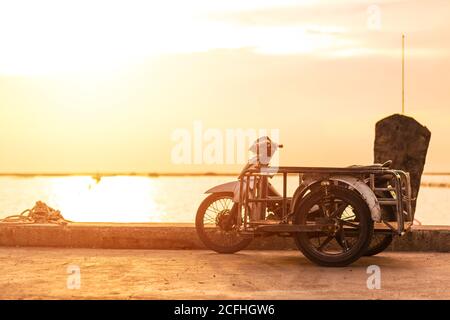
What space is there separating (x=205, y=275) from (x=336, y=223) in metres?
1.67

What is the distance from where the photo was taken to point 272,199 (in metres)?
11.0

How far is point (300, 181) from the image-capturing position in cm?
1084

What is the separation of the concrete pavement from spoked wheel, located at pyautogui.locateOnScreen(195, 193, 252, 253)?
192 millimetres

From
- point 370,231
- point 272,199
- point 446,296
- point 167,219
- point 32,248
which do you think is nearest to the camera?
point 446,296

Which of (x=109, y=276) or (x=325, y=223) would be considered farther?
(x=325, y=223)

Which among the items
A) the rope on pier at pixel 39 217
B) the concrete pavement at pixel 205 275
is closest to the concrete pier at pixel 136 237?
the concrete pavement at pixel 205 275

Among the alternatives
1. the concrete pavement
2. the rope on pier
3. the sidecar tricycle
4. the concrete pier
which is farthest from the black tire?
the rope on pier

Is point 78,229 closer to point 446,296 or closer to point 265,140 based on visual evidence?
point 265,140

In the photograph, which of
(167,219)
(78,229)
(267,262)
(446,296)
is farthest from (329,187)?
(167,219)

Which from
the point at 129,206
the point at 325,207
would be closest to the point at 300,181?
the point at 325,207

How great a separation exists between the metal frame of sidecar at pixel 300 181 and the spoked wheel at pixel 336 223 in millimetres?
123

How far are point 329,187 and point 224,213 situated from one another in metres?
1.70

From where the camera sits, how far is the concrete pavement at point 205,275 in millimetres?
8617

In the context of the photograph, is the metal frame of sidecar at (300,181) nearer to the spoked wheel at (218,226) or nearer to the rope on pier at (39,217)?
the spoked wheel at (218,226)
